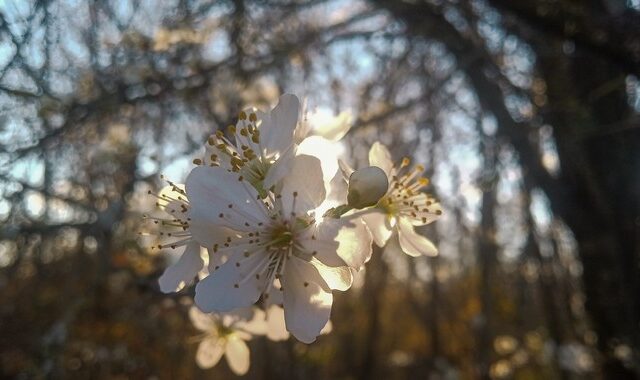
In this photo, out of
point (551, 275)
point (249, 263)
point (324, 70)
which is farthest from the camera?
point (551, 275)

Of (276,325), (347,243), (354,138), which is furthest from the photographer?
(354,138)

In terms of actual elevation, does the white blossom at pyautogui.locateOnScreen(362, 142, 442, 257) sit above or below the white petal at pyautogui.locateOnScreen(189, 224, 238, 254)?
below

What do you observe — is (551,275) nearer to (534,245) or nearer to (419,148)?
(534,245)

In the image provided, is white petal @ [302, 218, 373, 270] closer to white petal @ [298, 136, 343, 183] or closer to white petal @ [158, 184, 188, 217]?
white petal @ [298, 136, 343, 183]

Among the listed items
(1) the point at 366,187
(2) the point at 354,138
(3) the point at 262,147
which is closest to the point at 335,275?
(1) the point at 366,187

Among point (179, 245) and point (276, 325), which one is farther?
point (276, 325)

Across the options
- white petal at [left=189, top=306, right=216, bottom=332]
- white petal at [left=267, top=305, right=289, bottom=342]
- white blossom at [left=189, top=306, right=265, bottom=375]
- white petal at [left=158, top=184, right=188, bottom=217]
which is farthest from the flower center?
white petal at [left=189, top=306, right=216, bottom=332]

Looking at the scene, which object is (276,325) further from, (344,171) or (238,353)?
(344,171)

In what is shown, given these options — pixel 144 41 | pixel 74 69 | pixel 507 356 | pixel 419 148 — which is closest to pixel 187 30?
pixel 144 41
